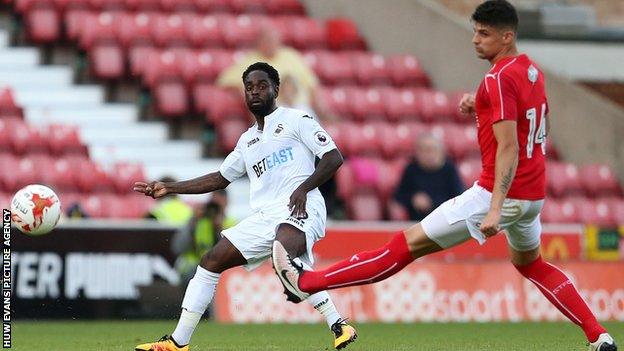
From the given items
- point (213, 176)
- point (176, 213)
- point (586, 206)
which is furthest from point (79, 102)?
point (213, 176)

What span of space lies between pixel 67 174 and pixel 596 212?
6651mm

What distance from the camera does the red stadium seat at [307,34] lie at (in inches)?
781

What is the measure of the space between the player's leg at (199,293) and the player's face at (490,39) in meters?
1.96

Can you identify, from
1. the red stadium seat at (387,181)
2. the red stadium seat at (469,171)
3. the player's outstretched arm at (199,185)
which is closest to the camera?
the player's outstretched arm at (199,185)

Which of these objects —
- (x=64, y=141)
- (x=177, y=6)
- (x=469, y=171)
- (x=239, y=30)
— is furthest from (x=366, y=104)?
(x=64, y=141)

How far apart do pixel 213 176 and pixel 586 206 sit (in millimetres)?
9814

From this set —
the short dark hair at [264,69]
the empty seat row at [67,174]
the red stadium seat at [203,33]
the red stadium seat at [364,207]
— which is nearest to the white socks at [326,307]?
the short dark hair at [264,69]

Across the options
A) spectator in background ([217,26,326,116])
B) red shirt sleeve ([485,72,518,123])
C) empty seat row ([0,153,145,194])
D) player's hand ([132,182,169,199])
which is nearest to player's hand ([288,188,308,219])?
player's hand ([132,182,169,199])

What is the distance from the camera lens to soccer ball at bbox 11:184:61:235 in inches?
341

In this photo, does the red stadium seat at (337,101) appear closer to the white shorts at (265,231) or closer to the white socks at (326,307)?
the white socks at (326,307)

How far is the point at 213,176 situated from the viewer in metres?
9.34

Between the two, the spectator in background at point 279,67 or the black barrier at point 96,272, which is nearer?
the black barrier at point 96,272

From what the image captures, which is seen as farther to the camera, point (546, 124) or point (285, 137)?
point (285, 137)

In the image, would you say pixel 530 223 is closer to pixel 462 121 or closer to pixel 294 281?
pixel 294 281
